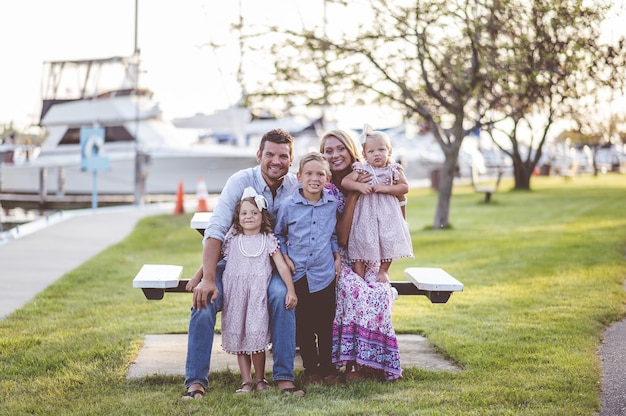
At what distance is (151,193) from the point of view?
125ft

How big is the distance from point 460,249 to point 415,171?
39.9m

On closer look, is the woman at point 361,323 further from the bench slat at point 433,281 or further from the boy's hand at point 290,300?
the boy's hand at point 290,300

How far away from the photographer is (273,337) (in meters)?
5.21

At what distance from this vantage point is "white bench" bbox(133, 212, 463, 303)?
17.5ft

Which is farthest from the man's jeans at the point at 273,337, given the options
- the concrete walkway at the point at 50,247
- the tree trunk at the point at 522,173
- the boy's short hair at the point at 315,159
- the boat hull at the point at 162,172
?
the boat hull at the point at 162,172

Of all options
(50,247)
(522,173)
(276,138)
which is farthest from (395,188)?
(522,173)

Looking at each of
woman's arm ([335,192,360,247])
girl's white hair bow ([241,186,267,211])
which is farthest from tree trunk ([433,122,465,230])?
girl's white hair bow ([241,186,267,211])

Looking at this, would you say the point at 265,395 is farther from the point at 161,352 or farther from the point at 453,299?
the point at 453,299

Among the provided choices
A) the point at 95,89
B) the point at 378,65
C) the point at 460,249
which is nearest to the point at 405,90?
the point at 378,65

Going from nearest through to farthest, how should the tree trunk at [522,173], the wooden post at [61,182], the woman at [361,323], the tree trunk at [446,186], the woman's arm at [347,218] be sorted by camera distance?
the woman at [361,323], the woman's arm at [347,218], the tree trunk at [446,186], the tree trunk at [522,173], the wooden post at [61,182]

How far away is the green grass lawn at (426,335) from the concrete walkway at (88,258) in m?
0.12

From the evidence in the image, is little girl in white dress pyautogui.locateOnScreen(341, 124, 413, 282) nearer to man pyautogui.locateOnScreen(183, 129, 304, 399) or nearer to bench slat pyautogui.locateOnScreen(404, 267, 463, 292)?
bench slat pyautogui.locateOnScreen(404, 267, 463, 292)

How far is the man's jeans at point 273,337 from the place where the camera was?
5.07m

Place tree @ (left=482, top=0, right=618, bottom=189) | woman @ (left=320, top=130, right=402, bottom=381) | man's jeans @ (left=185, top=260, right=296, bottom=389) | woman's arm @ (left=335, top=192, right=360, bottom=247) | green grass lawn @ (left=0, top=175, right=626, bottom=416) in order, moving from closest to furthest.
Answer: green grass lawn @ (left=0, top=175, right=626, bottom=416) → man's jeans @ (left=185, top=260, right=296, bottom=389) → woman @ (left=320, top=130, right=402, bottom=381) → woman's arm @ (left=335, top=192, right=360, bottom=247) → tree @ (left=482, top=0, right=618, bottom=189)
